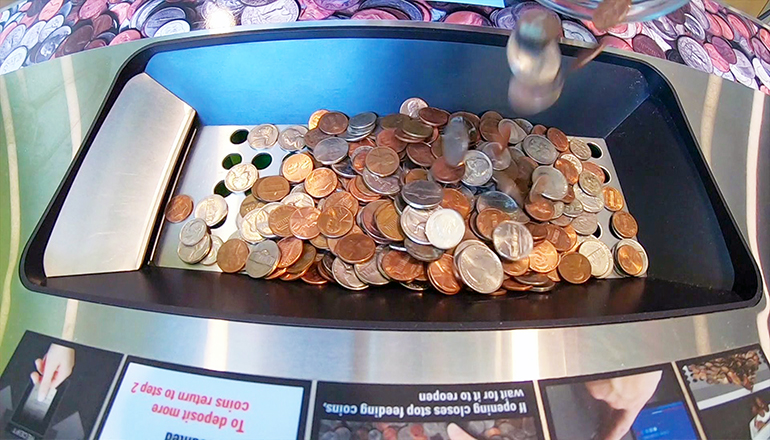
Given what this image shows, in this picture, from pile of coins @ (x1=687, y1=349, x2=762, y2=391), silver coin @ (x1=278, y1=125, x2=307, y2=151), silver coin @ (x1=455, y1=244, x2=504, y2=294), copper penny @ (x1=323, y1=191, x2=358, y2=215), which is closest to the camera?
pile of coins @ (x1=687, y1=349, x2=762, y2=391)

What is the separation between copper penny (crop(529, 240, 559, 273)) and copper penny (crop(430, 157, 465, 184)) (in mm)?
193

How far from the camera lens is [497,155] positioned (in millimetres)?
876

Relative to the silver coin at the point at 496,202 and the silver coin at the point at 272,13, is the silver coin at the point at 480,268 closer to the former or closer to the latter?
the silver coin at the point at 496,202

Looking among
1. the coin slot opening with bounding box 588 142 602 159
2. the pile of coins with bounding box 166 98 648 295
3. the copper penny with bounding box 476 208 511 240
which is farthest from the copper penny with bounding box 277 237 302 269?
the coin slot opening with bounding box 588 142 602 159

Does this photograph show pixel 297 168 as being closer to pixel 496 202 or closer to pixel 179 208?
pixel 179 208

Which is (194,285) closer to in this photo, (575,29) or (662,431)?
(662,431)

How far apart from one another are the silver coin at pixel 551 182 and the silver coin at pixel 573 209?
3 centimetres

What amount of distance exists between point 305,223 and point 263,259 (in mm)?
98

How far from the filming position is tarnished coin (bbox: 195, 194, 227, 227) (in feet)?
2.85

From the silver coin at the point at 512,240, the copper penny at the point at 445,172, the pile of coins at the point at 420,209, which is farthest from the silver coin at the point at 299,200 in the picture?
the silver coin at the point at 512,240

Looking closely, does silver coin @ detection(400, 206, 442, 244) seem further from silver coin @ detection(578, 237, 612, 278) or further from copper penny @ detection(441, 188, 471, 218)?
silver coin @ detection(578, 237, 612, 278)

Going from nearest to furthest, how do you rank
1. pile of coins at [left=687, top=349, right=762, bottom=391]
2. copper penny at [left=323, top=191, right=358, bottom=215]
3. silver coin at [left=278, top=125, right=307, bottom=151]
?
pile of coins at [left=687, top=349, right=762, bottom=391] < copper penny at [left=323, top=191, right=358, bottom=215] < silver coin at [left=278, top=125, right=307, bottom=151]

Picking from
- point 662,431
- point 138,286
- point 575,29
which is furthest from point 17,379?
point 575,29

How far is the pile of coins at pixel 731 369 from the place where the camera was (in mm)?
599
